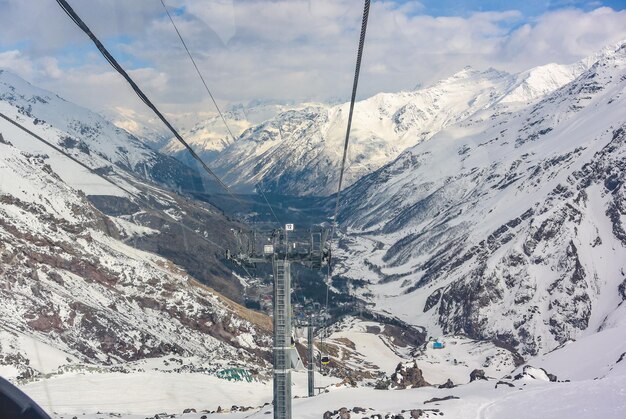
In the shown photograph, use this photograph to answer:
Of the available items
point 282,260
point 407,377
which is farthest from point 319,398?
point 407,377

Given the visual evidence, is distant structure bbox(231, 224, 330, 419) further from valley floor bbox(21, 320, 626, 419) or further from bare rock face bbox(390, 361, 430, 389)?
bare rock face bbox(390, 361, 430, 389)

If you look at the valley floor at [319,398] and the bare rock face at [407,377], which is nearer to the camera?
the valley floor at [319,398]

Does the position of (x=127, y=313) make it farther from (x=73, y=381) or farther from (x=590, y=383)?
(x=590, y=383)

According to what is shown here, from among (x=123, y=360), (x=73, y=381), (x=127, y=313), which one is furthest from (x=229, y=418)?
(x=127, y=313)

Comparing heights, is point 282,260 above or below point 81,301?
below

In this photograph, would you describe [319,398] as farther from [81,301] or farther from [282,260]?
[81,301]

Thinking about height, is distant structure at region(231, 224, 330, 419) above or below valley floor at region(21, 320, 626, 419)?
above

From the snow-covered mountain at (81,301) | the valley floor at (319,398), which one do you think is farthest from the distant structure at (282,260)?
the snow-covered mountain at (81,301)

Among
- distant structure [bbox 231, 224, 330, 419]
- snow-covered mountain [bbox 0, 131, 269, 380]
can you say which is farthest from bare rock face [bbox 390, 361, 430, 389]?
distant structure [bbox 231, 224, 330, 419]

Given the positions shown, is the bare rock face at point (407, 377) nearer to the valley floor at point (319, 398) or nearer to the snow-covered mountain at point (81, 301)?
the valley floor at point (319, 398)

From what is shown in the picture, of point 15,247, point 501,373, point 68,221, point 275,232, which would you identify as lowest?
point 501,373

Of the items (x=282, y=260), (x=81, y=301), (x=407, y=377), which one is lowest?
(x=407, y=377)
